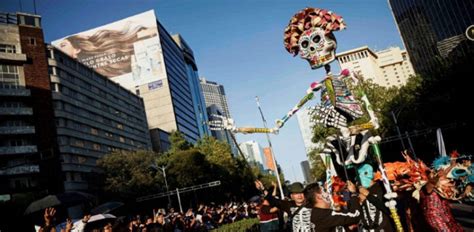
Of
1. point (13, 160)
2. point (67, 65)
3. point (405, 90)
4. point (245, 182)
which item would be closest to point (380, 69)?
point (245, 182)

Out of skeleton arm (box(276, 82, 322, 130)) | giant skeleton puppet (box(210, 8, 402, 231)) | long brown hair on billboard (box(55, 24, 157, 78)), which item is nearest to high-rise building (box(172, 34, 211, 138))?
long brown hair on billboard (box(55, 24, 157, 78))

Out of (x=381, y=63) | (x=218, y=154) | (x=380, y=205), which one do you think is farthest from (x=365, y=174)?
(x=381, y=63)

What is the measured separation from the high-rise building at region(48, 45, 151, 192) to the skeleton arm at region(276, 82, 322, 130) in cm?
3848

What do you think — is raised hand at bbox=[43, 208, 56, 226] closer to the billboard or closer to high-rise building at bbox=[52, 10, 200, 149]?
high-rise building at bbox=[52, 10, 200, 149]

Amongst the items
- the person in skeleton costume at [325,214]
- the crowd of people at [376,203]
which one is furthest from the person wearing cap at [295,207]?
the person in skeleton costume at [325,214]

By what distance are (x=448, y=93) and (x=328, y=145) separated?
2141 cm

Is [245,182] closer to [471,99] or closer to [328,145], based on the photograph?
[471,99]

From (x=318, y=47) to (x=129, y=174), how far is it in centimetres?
3617

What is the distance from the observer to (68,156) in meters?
42.9

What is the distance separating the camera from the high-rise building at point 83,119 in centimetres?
4309

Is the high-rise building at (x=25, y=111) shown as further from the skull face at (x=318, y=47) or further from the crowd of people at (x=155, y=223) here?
the skull face at (x=318, y=47)

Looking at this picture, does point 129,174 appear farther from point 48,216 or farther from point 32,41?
point 48,216

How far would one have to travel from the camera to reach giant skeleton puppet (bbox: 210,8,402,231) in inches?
299

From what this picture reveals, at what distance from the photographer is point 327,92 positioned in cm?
805
